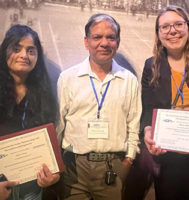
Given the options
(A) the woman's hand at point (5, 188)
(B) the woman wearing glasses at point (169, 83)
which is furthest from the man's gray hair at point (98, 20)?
(A) the woman's hand at point (5, 188)

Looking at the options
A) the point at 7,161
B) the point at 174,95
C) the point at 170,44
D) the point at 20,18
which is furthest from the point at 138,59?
the point at 7,161

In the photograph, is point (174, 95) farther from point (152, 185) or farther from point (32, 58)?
point (32, 58)

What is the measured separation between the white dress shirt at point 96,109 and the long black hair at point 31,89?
99 mm

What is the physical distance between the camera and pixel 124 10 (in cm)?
195

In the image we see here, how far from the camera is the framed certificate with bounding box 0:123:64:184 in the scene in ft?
5.03

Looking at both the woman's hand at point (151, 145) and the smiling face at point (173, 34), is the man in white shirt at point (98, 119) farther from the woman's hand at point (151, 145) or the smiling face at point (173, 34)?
the smiling face at point (173, 34)

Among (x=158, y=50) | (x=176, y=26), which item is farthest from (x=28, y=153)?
(x=176, y=26)

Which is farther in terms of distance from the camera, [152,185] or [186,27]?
[152,185]

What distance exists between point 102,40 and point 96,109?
510mm

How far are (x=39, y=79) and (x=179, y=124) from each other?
1078 millimetres

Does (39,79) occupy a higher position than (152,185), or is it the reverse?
(39,79)

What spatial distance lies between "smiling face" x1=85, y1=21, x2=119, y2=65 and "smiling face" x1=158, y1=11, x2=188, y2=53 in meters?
0.39

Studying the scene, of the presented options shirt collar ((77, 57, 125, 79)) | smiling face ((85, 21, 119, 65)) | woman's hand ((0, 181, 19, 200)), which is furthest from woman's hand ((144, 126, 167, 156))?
woman's hand ((0, 181, 19, 200))

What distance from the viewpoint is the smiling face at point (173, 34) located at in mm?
1779
